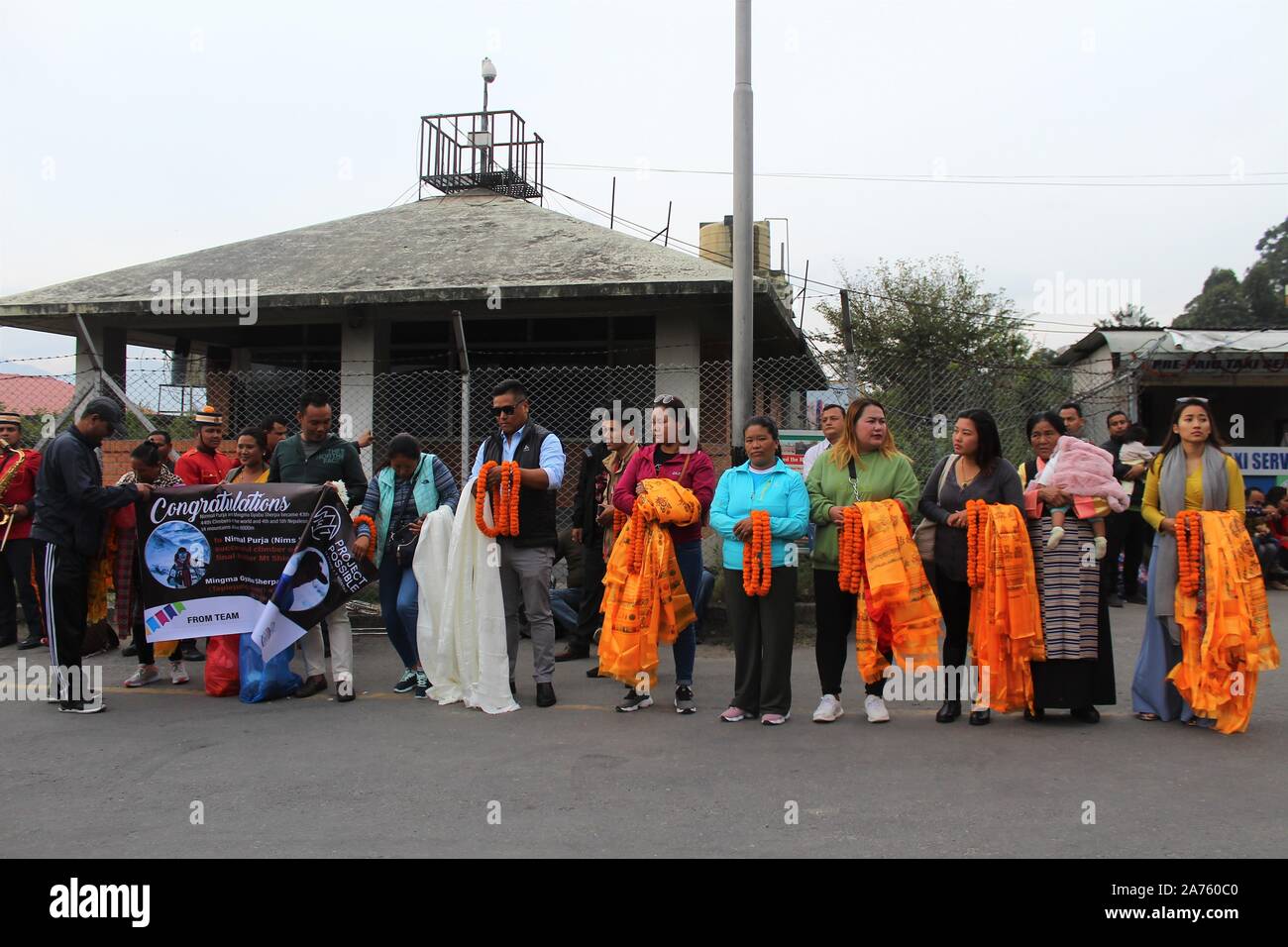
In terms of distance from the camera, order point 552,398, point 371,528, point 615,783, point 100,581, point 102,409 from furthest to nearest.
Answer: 1. point 552,398
2. point 100,581
3. point 371,528
4. point 102,409
5. point 615,783

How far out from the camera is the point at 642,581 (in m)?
6.45

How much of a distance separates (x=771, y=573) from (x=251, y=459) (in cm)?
395

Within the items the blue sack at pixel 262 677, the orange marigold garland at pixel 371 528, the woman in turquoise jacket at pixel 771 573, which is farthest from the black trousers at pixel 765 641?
the blue sack at pixel 262 677

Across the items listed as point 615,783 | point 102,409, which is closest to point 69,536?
point 102,409

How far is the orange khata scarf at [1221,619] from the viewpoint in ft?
18.8

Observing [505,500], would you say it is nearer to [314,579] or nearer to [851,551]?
[314,579]

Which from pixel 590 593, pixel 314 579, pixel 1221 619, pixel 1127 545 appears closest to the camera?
pixel 1221 619

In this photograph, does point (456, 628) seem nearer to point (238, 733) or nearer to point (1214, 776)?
point (238, 733)

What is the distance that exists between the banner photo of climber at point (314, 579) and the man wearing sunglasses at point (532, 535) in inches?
43.4

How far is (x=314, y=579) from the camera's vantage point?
7098 millimetres

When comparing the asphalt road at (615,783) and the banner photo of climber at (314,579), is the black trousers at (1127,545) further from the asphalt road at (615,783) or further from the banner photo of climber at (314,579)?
the banner photo of climber at (314,579)

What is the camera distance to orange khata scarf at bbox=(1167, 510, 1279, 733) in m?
5.74

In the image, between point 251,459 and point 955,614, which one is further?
point 251,459

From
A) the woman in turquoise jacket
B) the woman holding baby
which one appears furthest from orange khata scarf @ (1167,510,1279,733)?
the woman in turquoise jacket
